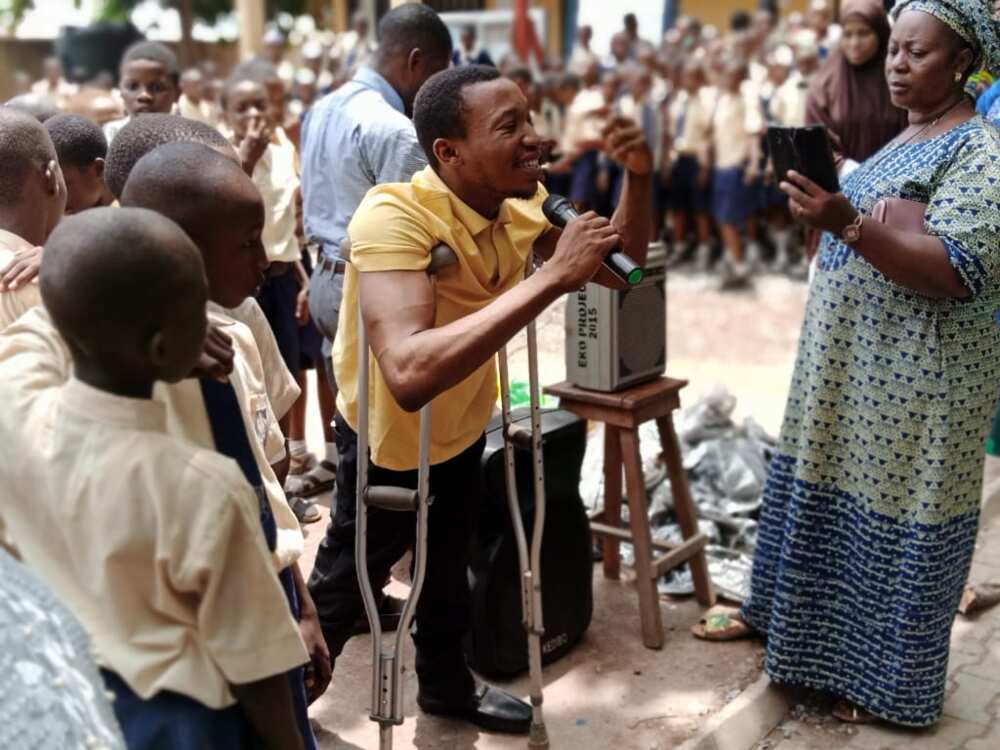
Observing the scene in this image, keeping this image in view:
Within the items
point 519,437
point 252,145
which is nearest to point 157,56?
point 252,145

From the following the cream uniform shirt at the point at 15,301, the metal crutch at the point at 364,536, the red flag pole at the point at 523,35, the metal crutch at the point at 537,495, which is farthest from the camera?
the red flag pole at the point at 523,35

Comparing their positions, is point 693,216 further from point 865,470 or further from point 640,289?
point 865,470

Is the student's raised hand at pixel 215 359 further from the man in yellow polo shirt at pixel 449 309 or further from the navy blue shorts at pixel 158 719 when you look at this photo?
the man in yellow polo shirt at pixel 449 309

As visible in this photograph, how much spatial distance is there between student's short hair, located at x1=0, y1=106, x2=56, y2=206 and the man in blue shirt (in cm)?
151

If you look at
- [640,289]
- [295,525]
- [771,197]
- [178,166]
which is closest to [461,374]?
[295,525]

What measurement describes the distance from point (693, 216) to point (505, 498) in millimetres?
9280

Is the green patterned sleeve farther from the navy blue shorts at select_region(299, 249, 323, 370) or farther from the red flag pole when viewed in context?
the red flag pole

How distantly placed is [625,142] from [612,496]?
6.19 ft

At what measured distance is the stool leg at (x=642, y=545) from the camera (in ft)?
13.0

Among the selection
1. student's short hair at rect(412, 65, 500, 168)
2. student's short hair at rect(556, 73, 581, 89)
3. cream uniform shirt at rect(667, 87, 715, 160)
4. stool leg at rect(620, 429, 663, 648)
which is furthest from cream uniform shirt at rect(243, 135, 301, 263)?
student's short hair at rect(556, 73, 581, 89)

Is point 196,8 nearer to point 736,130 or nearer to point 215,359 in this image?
point 736,130

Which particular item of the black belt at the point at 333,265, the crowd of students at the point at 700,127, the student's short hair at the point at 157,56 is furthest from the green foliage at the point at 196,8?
the black belt at the point at 333,265

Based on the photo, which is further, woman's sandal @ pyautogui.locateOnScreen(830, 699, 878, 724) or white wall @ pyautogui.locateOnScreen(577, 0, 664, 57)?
white wall @ pyautogui.locateOnScreen(577, 0, 664, 57)

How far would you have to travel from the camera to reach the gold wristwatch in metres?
3.04
